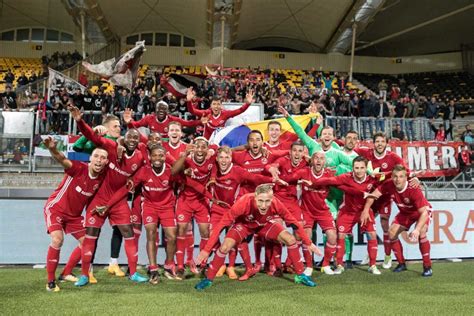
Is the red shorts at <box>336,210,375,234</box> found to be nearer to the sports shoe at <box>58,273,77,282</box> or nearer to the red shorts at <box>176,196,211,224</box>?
the red shorts at <box>176,196,211,224</box>

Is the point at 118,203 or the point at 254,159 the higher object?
the point at 254,159

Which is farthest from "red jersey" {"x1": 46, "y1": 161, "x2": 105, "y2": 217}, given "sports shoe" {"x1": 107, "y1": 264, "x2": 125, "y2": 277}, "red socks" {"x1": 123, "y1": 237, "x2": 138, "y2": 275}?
"sports shoe" {"x1": 107, "y1": 264, "x2": 125, "y2": 277}

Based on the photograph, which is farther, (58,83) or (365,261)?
(58,83)

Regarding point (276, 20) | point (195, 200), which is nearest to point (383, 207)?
point (195, 200)

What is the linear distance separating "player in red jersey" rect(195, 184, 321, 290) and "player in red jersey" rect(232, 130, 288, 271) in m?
0.98

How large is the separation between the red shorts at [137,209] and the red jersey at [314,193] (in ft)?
7.30

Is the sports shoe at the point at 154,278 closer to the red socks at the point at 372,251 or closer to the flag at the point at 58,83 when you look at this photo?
the red socks at the point at 372,251

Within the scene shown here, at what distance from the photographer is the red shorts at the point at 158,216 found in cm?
671

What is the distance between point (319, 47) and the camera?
115ft

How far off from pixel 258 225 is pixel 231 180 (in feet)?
3.08

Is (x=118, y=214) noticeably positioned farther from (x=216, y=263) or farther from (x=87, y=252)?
(x=216, y=263)

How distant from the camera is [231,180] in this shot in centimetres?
703

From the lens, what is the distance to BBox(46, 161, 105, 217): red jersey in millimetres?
6234

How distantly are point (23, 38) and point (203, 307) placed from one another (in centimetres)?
3407
